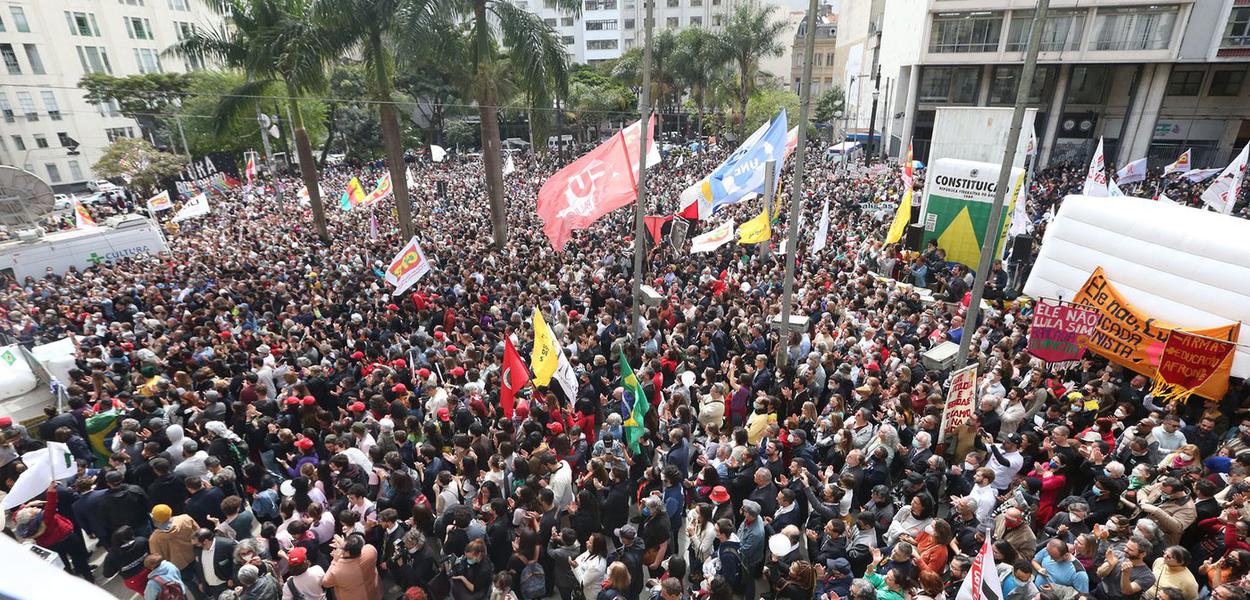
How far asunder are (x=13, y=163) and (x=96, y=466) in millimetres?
53197

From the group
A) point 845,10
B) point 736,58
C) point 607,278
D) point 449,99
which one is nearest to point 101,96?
point 449,99

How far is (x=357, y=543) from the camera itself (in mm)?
5137

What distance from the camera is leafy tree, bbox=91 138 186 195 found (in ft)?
121

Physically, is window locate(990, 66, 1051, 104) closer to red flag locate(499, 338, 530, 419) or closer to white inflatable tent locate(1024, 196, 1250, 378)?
white inflatable tent locate(1024, 196, 1250, 378)

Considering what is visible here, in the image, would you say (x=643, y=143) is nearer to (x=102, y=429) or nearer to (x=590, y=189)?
(x=590, y=189)

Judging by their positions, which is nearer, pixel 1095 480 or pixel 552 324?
pixel 1095 480

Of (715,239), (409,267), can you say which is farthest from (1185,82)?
(409,267)

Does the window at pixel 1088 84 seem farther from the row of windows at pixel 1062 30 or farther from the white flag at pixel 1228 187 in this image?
the white flag at pixel 1228 187

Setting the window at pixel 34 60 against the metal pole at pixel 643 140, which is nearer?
the metal pole at pixel 643 140

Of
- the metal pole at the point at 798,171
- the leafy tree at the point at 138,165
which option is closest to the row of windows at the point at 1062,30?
the metal pole at the point at 798,171

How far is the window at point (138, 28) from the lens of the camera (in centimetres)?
5090

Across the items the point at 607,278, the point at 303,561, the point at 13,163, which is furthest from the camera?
the point at 13,163

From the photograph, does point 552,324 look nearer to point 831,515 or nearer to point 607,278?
point 607,278

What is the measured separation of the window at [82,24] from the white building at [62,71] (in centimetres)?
6
